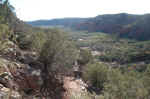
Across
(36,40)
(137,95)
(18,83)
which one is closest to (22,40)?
(36,40)

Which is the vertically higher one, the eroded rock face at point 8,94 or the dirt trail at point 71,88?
the eroded rock face at point 8,94

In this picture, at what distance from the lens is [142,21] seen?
420ft

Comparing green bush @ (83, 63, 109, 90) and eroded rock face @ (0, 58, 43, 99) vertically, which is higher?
eroded rock face @ (0, 58, 43, 99)

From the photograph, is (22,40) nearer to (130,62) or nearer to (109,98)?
(109,98)

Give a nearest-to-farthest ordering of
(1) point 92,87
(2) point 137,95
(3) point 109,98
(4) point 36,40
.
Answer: (3) point 109,98 < (2) point 137,95 < (4) point 36,40 < (1) point 92,87

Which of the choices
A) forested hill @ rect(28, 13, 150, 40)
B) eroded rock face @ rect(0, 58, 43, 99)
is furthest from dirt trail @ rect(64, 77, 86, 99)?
forested hill @ rect(28, 13, 150, 40)

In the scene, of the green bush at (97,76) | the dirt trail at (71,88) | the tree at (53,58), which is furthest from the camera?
the green bush at (97,76)

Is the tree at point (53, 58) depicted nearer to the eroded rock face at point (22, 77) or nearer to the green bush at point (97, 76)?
the eroded rock face at point (22, 77)

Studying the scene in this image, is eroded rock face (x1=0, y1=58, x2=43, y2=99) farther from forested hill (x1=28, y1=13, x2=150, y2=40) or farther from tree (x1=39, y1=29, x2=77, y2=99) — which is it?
forested hill (x1=28, y1=13, x2=150, y2=40)

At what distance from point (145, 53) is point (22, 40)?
63.7 metres

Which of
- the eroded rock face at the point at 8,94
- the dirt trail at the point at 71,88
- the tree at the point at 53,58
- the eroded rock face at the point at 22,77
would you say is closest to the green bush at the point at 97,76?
the dirt trail at the point at 71,88

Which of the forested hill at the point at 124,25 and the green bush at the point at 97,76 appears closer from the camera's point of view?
the green bush at the point at 97,76

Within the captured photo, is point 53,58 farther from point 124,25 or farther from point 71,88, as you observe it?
point 124,25

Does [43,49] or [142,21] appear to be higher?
[142,21]
